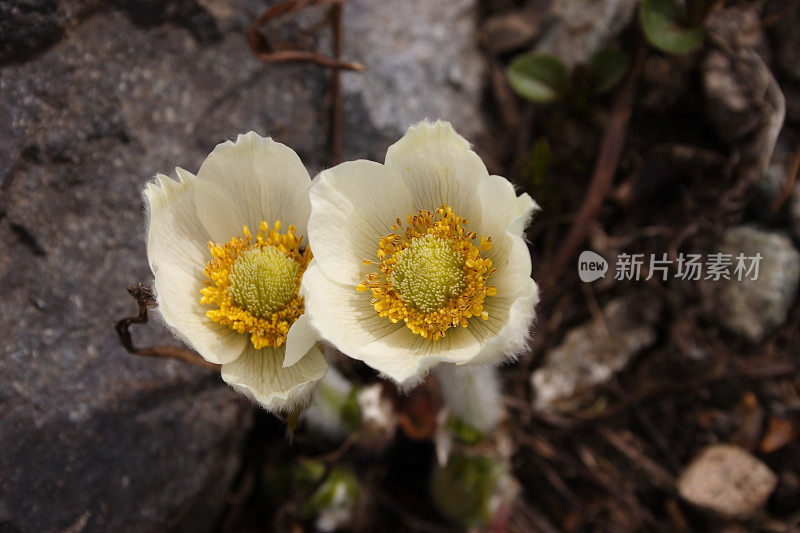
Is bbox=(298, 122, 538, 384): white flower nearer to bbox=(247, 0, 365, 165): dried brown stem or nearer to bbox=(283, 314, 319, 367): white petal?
bbox=(283, 314, 319, 367): white petal

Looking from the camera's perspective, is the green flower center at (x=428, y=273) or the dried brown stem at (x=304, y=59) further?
the dried brown stem at (x=304, y=59)

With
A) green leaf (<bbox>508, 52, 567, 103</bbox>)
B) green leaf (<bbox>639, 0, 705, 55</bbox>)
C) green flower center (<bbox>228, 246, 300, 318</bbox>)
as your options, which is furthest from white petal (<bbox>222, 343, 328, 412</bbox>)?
green leaf (<bbox>639, 0, 705, 55</bbox>)

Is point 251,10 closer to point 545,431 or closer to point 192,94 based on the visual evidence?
point 192,94

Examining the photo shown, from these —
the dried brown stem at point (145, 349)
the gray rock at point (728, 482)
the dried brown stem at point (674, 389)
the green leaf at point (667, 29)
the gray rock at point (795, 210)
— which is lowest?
the gray rock at point (728, 482)

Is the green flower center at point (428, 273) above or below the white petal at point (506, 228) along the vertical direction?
below

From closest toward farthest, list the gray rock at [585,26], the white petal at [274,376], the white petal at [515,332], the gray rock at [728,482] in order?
the white petal at [515,332] < the white petal at [274,376] < the gray rock at [728,482] < the gray rock at [585,26]

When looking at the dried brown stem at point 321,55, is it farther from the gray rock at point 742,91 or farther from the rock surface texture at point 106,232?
the gray rock at point 742,91

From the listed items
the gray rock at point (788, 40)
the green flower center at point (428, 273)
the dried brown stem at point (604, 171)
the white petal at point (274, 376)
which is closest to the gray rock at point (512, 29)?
the dried brown stem at point (604, 171)
